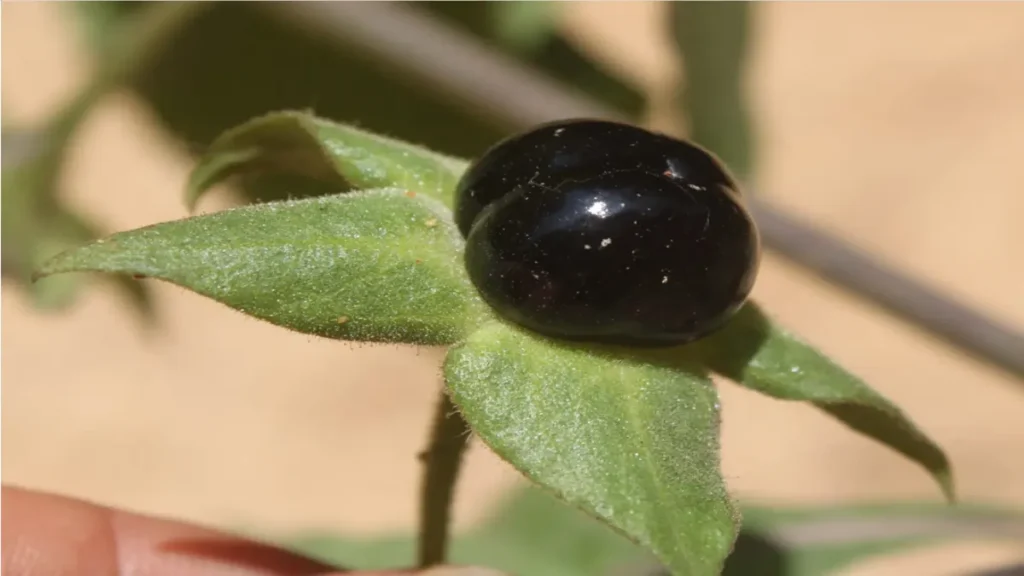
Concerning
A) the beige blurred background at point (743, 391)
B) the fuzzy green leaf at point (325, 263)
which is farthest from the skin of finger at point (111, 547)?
the beige blurred background at point (743, 391)

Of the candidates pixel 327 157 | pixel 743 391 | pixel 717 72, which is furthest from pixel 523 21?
pixel 743 391

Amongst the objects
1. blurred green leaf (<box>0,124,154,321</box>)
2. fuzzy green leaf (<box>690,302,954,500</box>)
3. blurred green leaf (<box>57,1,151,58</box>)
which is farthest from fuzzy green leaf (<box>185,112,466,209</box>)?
blurred green leaf (<box>57,1,151,58</box>)

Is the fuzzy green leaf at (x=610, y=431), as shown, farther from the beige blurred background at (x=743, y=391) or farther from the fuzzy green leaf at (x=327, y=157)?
the beige blurred background at (x=743, y=391)

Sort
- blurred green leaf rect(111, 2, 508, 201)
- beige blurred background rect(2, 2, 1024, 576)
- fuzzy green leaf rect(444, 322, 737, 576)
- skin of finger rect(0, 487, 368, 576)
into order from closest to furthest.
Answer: fuzzy green leaf rect(444, 322, 737, 576) < skin of finger rect(0, 487, 368, 576) < blurred green leaf rect(111, 2, 508, 201) < beige blurred background rect(2, 2, 1024, 576)

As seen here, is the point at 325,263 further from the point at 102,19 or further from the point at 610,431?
the point at 102,19

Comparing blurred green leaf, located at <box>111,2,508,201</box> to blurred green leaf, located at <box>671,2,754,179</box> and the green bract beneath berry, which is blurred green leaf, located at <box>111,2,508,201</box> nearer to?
blurred green leaf, located at <box>671,2,754,179</box>
